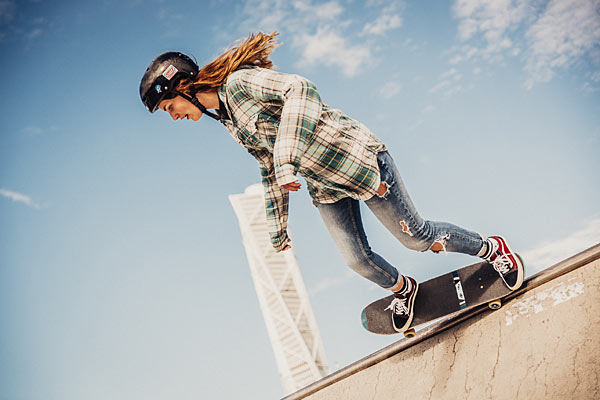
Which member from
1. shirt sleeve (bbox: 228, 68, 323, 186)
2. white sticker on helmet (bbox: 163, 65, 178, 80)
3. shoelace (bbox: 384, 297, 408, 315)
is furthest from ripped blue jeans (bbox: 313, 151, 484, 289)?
white sticker on helmet (bbox: 163, 65, 178, 80)

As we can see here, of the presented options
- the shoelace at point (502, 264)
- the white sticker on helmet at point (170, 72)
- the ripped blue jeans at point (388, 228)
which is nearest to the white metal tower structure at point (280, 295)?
the ripped blue jeans at point (388, 228)

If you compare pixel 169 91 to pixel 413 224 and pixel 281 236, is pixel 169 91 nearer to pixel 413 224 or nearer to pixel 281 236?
pixel 281 236

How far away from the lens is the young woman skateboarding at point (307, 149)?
7.63ft

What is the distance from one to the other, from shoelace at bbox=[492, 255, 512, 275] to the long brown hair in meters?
2.04

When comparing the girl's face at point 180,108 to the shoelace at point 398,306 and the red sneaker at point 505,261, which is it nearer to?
the shoelace at point 398,306

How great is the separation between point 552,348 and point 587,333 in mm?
183

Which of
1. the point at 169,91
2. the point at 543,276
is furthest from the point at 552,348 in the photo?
the point at 169,91

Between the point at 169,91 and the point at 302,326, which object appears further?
the point at 302,326

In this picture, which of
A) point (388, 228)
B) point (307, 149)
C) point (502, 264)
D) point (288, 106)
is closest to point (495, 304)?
point (502, 264)

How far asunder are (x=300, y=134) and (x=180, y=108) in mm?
867

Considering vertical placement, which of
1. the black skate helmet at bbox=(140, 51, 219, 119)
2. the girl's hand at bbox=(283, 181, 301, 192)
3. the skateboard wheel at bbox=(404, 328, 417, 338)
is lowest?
the skateboard wheel at bbox=(404, 328, 417, 338)

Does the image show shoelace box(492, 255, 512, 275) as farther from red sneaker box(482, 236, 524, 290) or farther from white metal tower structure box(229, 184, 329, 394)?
white metal tower structure box(229, 184, 329, 394)

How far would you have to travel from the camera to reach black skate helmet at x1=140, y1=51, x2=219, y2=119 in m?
2.58

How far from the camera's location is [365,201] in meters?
2.72
